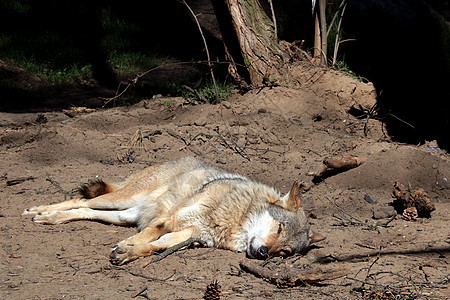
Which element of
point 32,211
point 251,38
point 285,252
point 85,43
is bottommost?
point 285,252

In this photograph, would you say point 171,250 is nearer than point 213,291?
No

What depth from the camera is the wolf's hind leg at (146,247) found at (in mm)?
3976

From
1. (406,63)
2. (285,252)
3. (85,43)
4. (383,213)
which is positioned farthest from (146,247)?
(85,43)

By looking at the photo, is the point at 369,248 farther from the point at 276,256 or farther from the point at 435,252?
the point at 276,256

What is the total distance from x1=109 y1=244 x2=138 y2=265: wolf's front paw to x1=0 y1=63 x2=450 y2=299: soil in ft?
0.26

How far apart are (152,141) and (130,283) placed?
3268 millimetres

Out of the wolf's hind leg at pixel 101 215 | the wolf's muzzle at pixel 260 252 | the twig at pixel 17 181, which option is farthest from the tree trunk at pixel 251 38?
the wolf's muzzle at pixel 260 252

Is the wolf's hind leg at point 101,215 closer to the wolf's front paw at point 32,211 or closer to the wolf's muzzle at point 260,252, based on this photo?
the wolf's front paw at point 32,211

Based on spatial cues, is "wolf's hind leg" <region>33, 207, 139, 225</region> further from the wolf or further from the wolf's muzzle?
the wolf's muzzle

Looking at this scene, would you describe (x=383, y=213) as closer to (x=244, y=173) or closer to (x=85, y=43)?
(x=244, y=173)

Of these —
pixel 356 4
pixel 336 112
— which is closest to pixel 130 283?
pixel 336 112

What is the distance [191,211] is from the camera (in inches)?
179

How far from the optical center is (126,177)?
5820 millimetres

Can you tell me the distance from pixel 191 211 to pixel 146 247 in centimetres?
57
